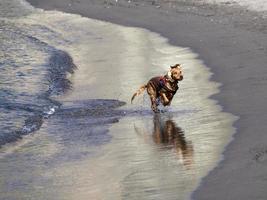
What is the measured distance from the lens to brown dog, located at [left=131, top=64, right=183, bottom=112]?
11305 millimetres

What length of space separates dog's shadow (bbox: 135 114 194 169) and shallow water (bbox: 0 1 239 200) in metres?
0.01

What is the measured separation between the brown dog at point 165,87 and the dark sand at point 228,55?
27.1 inches

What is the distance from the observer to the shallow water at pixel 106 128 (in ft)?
26.7

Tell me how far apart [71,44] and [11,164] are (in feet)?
38.8

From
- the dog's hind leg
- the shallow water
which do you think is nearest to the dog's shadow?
the shallow water

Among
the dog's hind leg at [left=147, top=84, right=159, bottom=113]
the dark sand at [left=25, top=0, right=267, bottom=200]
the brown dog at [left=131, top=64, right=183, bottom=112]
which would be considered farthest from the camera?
the dog's hind leg at [left=147, top=84, right=159, bottom=113]

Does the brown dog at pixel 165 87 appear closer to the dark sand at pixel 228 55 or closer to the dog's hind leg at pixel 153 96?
the dog's hind leg at pixel 153 96

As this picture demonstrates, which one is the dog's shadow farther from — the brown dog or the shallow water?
the brown dog

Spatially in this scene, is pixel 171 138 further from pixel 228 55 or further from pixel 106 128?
pixel 228 55

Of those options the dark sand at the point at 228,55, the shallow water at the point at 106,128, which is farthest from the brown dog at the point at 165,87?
the dark sand at the point at 228,55

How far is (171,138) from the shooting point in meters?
9.86

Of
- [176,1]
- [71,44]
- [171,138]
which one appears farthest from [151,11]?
[171,138]


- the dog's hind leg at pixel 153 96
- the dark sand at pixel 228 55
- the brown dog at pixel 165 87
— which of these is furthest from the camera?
the dog's hind leg at pixel 153 96

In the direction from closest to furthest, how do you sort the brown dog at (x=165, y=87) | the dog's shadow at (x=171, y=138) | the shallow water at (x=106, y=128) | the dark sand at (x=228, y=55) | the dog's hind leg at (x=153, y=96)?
the dark sand at (x=228, y=55), the shallow water at (x=106, y=128), the dog's shadow at (x=171, y=138), the brown dog at (x=165, y=87), the dog's hind leg at (x=153, y=96)
